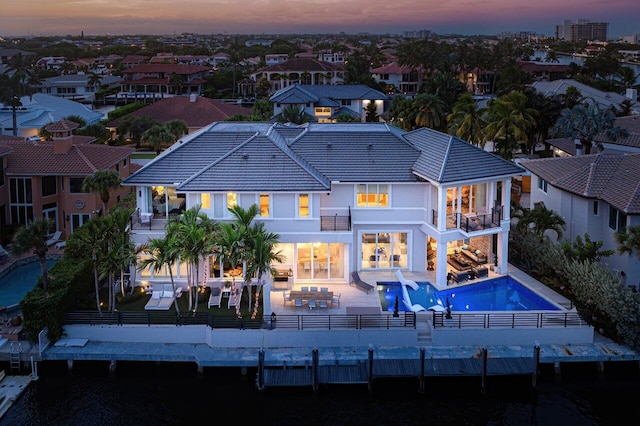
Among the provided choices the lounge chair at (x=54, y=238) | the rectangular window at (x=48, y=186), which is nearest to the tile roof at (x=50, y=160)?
the rectangular window at (x=48, y=186)

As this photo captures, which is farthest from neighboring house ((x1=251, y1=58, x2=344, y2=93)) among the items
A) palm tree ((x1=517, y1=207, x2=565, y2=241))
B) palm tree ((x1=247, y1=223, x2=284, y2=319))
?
palm tree ((x1=247, y1=223, x2=284, y2=319))

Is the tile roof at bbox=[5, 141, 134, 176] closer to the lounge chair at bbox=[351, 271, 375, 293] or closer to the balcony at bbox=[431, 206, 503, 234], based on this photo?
the lounge chair at bbox=[351, 271, 375, 293]

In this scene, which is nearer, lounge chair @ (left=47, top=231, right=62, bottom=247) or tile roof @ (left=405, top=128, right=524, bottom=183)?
tile roof @ (left=405, top=128, right=524, bottom=183)

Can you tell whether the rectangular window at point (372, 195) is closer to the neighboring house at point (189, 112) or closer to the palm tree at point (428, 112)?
the palm tree at point (428, 112)

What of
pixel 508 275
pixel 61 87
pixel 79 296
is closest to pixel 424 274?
pixel 508 275

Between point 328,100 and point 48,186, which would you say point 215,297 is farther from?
point 328,100

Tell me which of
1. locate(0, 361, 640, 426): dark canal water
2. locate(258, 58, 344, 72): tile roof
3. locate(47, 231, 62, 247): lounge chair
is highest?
locate(258, 58, 344, 72): tile roof

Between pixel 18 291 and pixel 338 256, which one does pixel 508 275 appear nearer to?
pixel 338 256
